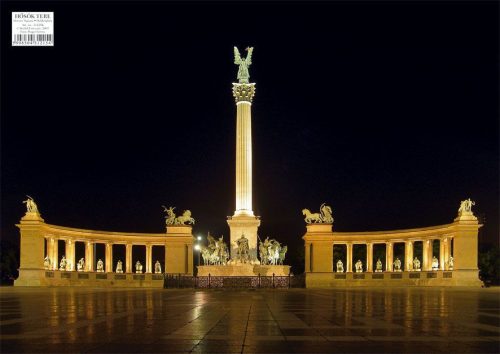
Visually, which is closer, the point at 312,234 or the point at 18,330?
the point at 18,330

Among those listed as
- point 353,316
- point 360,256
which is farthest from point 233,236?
point 353,316

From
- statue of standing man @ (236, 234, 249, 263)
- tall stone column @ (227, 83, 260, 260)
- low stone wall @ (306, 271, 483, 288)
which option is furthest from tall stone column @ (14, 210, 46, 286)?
low stone wall @ (306, 271, 483, 288)

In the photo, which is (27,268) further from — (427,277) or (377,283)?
(427,277)

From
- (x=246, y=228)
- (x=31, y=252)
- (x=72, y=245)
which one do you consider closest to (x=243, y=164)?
(x=246, y=228)

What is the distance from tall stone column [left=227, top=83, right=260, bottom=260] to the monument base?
3089 millimetres

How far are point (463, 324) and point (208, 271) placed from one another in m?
57.1

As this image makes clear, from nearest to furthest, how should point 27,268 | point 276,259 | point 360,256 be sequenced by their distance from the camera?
point 27,268, point 276,259, point 360,256

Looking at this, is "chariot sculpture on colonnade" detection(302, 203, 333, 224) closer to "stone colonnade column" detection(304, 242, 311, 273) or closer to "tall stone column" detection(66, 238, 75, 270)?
"stone colonnade column" detection(304, 242, 311, 273)

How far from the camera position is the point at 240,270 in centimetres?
7175

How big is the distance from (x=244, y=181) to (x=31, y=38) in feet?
141

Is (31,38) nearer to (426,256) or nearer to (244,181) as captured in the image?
(244,181)

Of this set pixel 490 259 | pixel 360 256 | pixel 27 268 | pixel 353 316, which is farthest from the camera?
pixel 360 256

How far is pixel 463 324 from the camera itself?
57.5 ft

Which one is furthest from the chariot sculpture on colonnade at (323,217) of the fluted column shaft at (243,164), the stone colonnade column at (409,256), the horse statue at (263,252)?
the stone colonnade column at (409,256)
